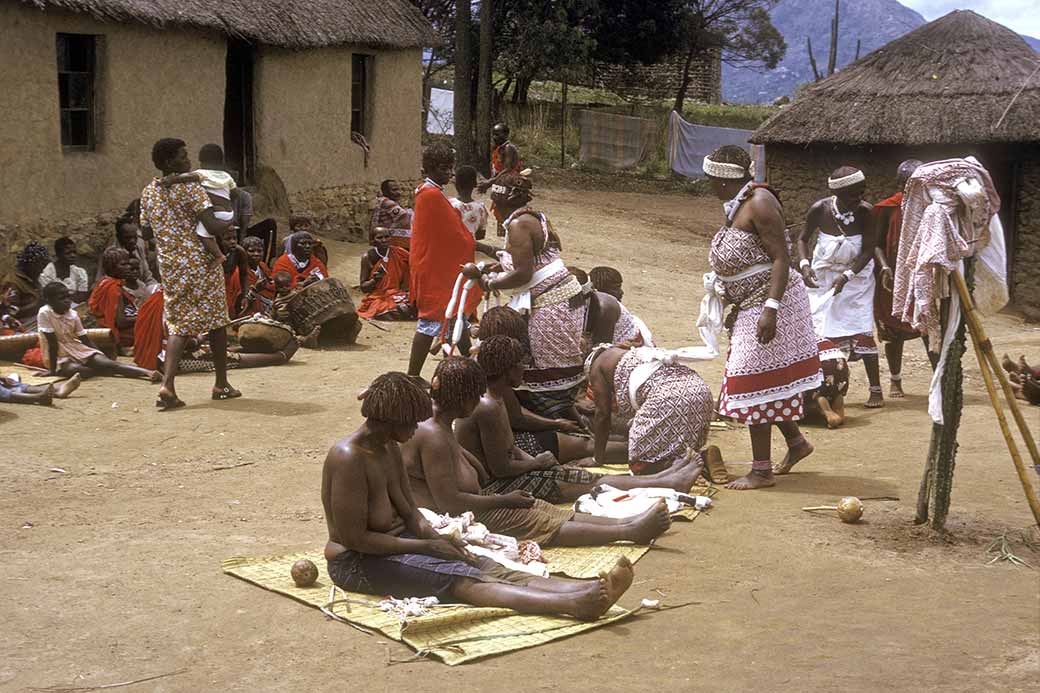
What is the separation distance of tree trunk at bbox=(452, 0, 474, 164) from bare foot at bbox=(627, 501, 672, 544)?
1783 centimetres

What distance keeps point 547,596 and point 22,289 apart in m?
7.57

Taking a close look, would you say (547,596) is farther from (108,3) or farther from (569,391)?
(108,3)

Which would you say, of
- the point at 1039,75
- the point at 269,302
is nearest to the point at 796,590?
the point at 269,302

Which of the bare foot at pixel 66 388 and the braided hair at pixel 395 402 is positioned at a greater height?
the braided hair at pixel 395 402

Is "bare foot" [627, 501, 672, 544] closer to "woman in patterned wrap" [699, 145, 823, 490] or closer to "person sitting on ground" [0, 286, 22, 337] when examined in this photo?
"woman in patterned wrap" [699, 145, 823, 490]

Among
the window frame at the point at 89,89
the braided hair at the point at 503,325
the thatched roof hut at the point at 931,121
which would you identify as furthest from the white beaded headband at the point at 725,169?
the thatched roof hut at the point at 931,121

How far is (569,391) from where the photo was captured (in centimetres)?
715

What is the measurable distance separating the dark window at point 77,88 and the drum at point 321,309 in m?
2.96

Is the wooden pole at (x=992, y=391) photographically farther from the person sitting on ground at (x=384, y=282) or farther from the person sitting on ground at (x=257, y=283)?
the person sitting on ground at (x=384, y=282)

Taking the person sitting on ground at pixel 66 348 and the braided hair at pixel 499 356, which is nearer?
the braided hair at pixel 499 356

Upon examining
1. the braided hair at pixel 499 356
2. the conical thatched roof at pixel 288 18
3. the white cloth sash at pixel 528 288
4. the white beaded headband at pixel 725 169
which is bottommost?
the braided hair at pixel 499 356

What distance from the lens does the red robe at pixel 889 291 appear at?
8805 mm

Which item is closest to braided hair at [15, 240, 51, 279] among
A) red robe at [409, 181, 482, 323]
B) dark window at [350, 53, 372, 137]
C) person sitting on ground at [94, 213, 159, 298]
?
person sitting on ground at [94, 213, 159, 298]

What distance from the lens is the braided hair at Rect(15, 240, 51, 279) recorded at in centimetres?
1059
